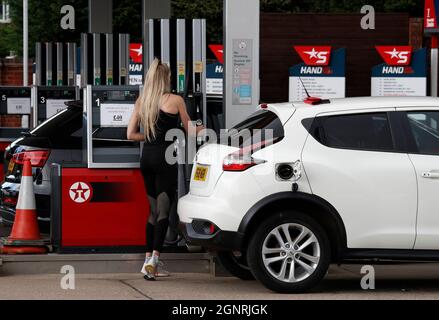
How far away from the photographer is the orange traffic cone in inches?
446

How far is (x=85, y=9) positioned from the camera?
35.6m

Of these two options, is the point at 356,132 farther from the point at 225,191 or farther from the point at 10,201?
the point at 10,201

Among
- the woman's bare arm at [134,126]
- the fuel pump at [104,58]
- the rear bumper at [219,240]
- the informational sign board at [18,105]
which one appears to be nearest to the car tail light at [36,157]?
the woman's bare arm at [134,126]

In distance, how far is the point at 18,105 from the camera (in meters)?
19.3

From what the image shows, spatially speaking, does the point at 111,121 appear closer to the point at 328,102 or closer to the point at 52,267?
the point at 52,267

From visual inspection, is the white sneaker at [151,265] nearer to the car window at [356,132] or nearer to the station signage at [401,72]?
the car window at [356,132]

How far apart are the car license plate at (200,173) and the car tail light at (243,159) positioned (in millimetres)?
267

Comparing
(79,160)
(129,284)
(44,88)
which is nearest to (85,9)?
(44,88)

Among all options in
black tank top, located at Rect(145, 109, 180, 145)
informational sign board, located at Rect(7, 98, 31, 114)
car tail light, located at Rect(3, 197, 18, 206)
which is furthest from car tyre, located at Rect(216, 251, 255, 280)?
informational sign board, located at Rect(7, 98, 31, 114)

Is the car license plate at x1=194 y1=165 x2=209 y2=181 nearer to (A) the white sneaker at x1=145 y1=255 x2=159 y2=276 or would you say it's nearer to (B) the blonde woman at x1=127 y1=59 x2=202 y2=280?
(B) the blonde woman at x1=127 y1=59 x2=202 y2=280

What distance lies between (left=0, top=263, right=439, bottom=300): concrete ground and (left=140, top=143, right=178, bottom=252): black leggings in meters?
0.42

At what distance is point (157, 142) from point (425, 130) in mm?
2381
